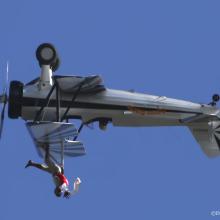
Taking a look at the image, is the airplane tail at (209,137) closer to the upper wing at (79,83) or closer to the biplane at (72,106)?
the biplane at (72,106)

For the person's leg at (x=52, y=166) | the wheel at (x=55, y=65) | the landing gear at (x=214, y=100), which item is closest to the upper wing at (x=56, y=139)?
the person's leg at (x=52, y=166)

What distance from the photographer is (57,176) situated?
24.2 m

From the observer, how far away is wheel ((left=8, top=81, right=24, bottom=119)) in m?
25.2

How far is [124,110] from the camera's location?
26.3 m

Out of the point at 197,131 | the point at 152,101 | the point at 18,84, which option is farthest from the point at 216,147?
the point at 18,84

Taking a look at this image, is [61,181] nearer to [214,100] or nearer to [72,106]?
[72,106]

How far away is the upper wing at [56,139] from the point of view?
23.4m

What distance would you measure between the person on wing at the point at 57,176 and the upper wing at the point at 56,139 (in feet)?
1.24

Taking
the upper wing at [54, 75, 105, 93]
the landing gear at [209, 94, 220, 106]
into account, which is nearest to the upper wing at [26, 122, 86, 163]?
the upper wing at [54, 75, 105, 93]

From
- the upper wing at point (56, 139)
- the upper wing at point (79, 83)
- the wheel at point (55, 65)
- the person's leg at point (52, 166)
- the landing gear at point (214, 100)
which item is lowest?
the person's leg at point (52, 166)

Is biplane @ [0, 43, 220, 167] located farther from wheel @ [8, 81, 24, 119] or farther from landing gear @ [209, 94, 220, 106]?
landing gear @ [209, 94, 220, 106]

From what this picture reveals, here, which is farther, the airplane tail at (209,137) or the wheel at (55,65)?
the airplane tail at (209,137)

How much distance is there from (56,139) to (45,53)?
271 centimetres

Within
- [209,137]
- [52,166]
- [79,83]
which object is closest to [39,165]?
[52,166]
